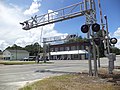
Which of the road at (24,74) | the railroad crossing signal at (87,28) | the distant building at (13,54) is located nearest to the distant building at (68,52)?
the distant building at (13,54)

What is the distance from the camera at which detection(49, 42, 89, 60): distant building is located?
269 feet

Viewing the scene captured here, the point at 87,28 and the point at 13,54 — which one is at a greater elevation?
the point at 13,54

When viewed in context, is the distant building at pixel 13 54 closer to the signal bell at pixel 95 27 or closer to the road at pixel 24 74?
the road at pixel 24 74

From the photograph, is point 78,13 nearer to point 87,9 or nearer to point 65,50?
point 87,9

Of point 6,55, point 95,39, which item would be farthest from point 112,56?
point 6,55

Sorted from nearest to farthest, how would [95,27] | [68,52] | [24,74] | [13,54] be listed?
[95,27]
[24,74]
[68,52]
[13,54]

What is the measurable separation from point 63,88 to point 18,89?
2.27 meters

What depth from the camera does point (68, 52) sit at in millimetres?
88188

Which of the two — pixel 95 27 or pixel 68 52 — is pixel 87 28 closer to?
pixel 95 27

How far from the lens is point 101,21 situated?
803 inches

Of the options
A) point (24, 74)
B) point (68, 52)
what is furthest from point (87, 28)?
point (68, 52)

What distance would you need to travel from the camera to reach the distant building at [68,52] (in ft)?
269

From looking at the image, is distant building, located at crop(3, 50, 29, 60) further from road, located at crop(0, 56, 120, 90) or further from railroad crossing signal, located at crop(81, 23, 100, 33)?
railroad crossing signal, located at crop(81, 23, 100, 33)

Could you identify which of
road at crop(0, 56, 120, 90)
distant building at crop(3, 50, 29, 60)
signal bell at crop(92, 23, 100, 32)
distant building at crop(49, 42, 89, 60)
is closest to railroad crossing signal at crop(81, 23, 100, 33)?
signal bell at crop(92, 23, 100, 32)
